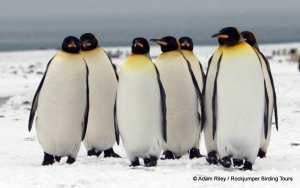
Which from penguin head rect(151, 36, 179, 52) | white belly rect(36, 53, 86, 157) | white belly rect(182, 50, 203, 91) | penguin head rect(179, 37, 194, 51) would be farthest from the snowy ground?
penguin head rect(179, 37, 194, 51)

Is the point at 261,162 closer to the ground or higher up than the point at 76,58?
closer to the ground

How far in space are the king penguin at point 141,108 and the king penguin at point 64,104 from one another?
1.74ft

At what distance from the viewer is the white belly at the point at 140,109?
7.23 metres

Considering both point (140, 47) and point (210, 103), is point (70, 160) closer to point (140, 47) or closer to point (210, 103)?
point (140, 47)

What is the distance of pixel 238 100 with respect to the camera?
7000 mm

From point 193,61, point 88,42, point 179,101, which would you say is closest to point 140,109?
point 179,101

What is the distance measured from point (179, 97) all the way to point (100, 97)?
1.17m

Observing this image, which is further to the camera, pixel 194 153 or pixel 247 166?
pixel 194 153

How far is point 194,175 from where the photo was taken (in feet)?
21.0

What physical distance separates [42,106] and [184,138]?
1821 mm

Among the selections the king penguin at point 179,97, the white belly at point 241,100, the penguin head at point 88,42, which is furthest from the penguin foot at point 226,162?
the penguin head at point 88,42

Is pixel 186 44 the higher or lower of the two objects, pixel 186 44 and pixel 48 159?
the higher

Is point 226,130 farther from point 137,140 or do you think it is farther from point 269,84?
point 269,84

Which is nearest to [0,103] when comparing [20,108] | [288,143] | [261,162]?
[20,108]
